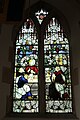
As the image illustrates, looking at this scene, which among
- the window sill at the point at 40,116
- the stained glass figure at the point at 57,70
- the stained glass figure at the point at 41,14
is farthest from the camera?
the stained glass figure at the point at 41,14

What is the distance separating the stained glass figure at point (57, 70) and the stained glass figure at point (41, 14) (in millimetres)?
224

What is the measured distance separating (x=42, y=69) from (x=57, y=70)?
0.34 meters

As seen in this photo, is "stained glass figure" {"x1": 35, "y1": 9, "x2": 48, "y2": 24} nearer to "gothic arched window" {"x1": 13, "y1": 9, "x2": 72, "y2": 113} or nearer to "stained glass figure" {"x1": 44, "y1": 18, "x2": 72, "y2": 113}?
"gothic arched window" {"x1": 13, "y1": 9, "x2": 72, "y2": 113}

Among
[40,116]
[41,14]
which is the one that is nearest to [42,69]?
[40,116]

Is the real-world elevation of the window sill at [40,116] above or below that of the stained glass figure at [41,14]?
below

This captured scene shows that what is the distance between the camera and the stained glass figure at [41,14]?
584 cm

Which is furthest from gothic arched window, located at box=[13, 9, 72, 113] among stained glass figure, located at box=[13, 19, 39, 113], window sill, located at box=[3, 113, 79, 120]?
window sill, located at box=[3, 113, 79, 120]

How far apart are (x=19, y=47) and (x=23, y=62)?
384 mm

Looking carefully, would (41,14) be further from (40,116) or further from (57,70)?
(40,116)

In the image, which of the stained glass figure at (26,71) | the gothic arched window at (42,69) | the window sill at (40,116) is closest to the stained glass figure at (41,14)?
the gothic arched window at (42,69)

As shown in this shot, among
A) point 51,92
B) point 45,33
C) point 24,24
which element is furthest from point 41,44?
point 51,92

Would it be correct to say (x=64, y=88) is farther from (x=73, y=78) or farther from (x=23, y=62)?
(x=23, y=62)

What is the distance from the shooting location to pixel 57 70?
212 inches

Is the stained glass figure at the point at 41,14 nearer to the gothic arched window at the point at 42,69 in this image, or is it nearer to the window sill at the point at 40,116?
the gothic arched window at the point at 42,69
